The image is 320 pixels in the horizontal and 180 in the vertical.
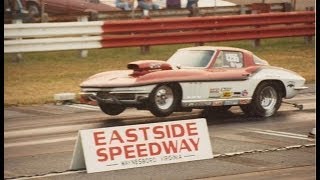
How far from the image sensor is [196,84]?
379 inches

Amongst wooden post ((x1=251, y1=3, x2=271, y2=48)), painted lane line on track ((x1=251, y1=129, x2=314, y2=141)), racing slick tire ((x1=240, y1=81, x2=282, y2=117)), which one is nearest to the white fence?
wooden post ((x1=251, y1=3, x2=271, y2=48))

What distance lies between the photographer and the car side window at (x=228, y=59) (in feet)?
32.0

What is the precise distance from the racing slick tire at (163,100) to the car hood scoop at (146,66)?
223mm

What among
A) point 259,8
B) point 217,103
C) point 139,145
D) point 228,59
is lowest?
point 139,145

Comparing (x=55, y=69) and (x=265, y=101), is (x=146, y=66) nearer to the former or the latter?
(x=55, y=69)

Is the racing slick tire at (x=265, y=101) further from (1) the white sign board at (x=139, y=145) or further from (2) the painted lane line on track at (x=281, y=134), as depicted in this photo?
(1) the white sign board at (x=139, y=145)

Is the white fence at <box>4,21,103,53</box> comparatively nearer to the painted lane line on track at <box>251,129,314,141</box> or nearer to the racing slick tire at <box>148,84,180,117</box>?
the racing slick tire at <box>148,84,180,117</box>

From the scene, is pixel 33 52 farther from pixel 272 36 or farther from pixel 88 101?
pixel 272 36

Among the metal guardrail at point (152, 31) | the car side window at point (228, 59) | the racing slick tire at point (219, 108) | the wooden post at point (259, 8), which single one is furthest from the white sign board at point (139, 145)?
the wooden post at point (259, 8)

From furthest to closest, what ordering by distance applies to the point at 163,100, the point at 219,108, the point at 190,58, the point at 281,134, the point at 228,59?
the point at 281,134, the point at 219,108, the point at 228,59, the point at 190,58, the point at 163,100

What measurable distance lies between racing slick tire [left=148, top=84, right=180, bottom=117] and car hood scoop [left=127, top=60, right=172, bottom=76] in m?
0.22

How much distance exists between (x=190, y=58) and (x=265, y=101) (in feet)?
5.01

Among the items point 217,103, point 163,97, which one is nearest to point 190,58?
point 163,97

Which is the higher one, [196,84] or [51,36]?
[51,36]
